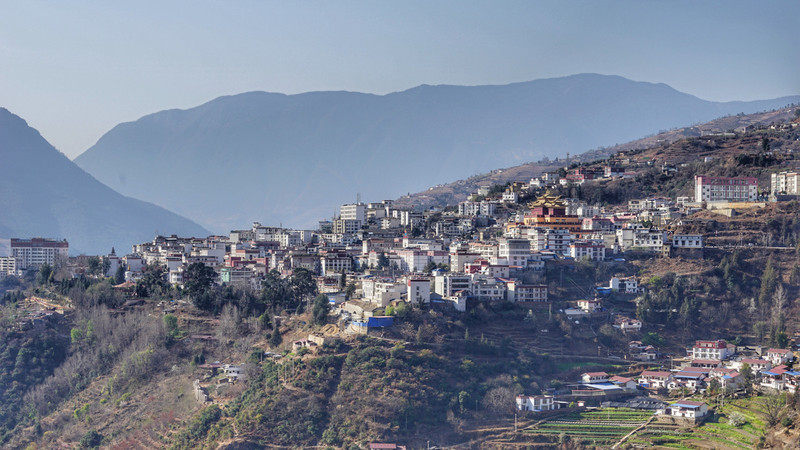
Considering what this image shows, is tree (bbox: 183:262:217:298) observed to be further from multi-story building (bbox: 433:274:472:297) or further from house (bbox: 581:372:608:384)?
house (bbox: 581:372:608:384)

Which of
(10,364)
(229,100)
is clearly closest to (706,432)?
(10,364)

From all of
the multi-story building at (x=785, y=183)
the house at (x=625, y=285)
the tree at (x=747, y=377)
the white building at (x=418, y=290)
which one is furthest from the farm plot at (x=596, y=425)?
the multi-story building at (x=785, y=183)

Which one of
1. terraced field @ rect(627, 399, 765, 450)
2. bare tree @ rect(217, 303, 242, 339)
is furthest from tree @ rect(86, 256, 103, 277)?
terraced field @ rect(627, 399, 765, 450)

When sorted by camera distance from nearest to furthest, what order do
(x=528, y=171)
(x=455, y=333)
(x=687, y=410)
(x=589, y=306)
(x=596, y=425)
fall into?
(x=687, y=410) < (x=596, y=425) < (x=455, y=333) < (x=589, y=306) < (x=528, y=171)

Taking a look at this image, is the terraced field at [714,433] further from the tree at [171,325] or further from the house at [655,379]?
the tree at [171,325]

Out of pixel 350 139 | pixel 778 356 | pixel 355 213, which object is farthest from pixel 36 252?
pixel 350 139

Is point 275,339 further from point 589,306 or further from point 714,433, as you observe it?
point 714,433
